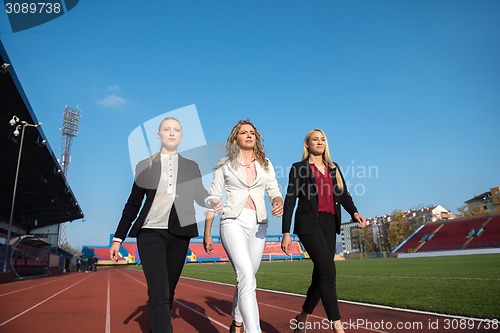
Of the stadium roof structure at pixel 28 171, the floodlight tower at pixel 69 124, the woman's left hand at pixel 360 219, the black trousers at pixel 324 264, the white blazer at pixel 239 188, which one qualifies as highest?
the floodlight tower at pixel 69 124

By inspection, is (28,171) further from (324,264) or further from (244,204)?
(324,264)

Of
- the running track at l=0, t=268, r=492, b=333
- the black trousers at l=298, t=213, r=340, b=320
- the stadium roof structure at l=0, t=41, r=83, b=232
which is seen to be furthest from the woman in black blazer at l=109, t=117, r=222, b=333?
the stadium roof structure at l=0, t=41, r=83, b=232

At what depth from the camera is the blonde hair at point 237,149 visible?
395cm

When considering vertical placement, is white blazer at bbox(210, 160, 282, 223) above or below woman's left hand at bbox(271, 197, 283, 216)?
above

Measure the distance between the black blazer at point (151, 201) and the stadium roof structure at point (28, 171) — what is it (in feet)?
44.0

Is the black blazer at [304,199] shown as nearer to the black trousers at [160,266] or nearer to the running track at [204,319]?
the black trousers at [160,266]

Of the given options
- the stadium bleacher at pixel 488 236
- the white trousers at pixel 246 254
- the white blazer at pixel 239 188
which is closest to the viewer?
the white trousers at pixel 246 254

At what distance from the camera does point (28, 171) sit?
28750 mm

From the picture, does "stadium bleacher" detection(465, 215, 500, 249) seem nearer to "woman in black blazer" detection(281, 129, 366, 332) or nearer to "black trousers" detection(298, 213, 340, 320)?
"woman in black blazer" detection(281, 129, 366, 332)

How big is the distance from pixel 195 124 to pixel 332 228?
6.38 ft

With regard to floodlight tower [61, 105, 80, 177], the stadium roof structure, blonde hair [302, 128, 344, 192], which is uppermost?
floodlight tower [61, 105, 80, 177]

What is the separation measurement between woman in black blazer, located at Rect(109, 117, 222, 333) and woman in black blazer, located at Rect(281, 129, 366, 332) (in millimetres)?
990

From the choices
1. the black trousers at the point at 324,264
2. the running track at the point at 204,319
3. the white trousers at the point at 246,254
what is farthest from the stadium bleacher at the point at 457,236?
the white trousers at the point at 246,254

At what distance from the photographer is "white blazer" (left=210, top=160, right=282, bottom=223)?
144 inches
